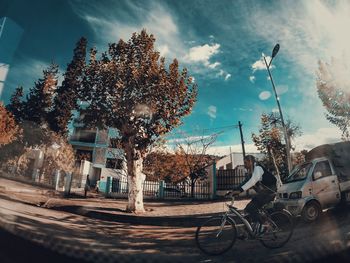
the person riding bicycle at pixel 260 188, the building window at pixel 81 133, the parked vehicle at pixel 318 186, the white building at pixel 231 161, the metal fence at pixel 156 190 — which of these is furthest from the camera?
the white building at pixel 231 161

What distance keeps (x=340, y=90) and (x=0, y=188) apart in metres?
7.57

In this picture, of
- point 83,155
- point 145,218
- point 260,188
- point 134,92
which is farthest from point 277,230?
point 83,155

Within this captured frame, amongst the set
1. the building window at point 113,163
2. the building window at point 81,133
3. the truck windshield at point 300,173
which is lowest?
the truck windshield at point 300,173

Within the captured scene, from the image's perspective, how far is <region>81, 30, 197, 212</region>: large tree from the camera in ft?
29.5

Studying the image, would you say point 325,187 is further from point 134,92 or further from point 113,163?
point 113,163

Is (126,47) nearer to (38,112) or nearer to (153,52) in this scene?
(153,52)

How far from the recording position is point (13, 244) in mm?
2635

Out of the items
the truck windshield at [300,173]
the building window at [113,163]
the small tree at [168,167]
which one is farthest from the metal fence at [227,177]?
the small tree at [168,167]

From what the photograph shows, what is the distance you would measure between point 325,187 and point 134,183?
7695mm

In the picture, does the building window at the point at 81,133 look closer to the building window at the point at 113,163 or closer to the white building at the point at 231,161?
the building window at the point at 113,163

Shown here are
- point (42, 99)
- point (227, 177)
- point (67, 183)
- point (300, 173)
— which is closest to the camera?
point (42, 99)

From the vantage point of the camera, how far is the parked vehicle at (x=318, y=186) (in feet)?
21.8

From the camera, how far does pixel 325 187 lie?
7012mm

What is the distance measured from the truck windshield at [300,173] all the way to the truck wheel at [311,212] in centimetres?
86
